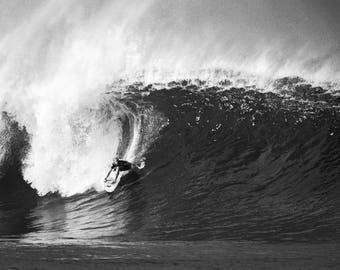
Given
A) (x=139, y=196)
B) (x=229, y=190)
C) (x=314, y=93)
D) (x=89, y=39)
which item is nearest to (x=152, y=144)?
(x=139, y=196)

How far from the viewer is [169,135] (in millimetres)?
16250

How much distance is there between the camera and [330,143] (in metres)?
14.3

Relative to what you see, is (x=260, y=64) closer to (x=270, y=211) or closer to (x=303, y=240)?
(x=270, y=211)

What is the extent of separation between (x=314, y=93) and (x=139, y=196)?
692cm

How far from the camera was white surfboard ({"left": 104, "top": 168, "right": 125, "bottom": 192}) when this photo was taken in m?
14.5

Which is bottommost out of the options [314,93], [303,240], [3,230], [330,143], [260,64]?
[303,240]

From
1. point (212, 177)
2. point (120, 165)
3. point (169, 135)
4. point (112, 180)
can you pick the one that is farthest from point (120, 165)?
point (212, 177)

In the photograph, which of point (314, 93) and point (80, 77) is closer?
point (314, 93)

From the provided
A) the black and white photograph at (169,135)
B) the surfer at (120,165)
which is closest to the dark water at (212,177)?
the black and white photograph at (169,135)

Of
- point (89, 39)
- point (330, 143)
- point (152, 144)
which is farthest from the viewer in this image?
point (89, 39)

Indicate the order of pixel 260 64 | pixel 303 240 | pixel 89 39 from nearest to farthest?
pixel 303 240
pixel 260 64
pixel 89 39

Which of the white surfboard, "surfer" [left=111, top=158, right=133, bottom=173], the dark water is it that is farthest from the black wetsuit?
the dark water

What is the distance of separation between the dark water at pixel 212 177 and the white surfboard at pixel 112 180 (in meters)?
0.23

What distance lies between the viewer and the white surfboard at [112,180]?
14.5 metres
